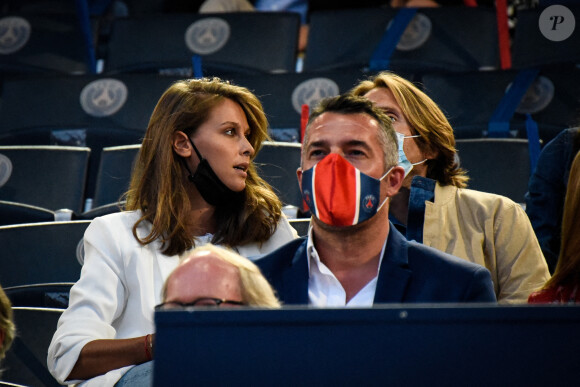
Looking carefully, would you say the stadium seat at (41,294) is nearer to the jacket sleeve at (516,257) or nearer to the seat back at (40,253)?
the seat back at (40,253)

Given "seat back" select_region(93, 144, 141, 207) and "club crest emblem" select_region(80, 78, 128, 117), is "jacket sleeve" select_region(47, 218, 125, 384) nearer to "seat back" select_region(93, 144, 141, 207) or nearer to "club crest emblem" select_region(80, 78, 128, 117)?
"seat back" select_region(93, 144, 141, 207)

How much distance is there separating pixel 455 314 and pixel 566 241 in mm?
946

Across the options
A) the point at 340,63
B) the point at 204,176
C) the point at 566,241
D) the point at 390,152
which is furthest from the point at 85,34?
the point at 566,241

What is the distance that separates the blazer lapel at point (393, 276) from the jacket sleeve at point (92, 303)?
714 mm

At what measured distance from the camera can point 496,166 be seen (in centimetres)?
300

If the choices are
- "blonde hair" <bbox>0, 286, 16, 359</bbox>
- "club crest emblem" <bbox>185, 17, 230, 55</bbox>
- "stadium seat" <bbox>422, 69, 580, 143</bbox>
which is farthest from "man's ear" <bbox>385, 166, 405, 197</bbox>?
"club crest emblem" <bbox>185, 17, 230, 55</bbox>

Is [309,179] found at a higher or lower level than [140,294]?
higher

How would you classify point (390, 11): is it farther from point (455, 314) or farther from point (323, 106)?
point (455, 314)

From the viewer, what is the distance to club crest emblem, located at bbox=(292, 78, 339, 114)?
3.54 meters

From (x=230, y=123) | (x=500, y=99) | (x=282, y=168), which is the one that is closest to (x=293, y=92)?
(x=282, y=168)

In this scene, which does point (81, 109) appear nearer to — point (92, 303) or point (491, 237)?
point (92, 303)

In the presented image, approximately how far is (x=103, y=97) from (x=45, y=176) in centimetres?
63

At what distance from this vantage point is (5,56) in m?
4.31

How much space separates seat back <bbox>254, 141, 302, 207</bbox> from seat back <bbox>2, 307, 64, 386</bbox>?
3.27 feet
